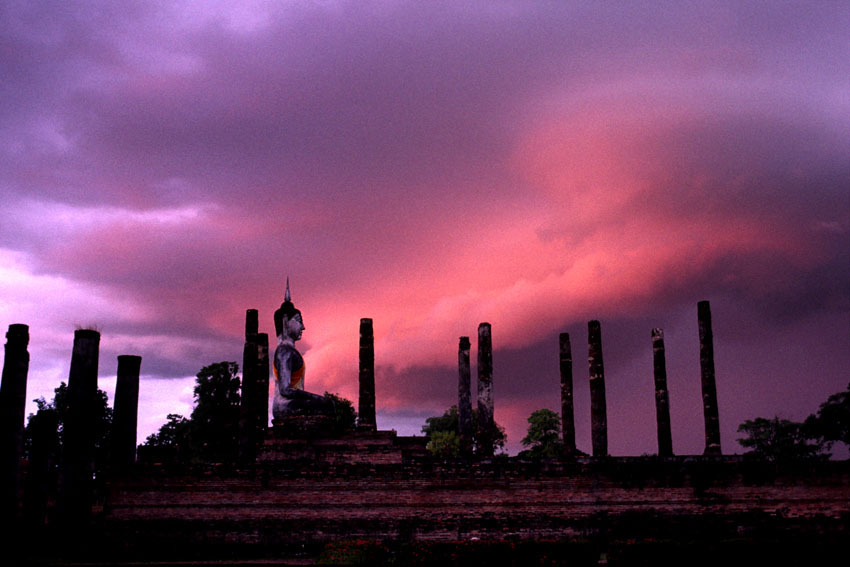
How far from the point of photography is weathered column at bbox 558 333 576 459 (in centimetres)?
2739

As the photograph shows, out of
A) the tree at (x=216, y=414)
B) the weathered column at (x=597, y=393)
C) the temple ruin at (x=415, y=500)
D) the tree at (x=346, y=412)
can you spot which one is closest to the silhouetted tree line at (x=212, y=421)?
the tree at (x=216, y=414)

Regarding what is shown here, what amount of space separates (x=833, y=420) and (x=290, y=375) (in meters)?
29.7

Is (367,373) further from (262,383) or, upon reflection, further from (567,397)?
(567,397)

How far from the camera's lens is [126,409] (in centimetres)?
2208

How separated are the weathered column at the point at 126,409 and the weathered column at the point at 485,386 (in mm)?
10348

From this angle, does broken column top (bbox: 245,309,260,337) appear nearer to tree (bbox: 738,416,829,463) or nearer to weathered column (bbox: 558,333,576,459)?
weathered column (bbox: 558,333,576,459)

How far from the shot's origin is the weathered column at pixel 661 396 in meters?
Answer: 25.8

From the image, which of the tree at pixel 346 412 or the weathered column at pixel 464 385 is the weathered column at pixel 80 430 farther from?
the tree at pixel 346 412

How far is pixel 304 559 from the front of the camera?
707 inches

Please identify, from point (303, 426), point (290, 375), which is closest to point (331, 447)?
point (303, 426)

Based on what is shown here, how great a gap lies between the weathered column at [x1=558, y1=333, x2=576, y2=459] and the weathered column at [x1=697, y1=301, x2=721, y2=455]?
4.47 meters

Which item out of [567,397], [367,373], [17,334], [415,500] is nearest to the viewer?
[17,334]

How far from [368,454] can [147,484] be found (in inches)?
235

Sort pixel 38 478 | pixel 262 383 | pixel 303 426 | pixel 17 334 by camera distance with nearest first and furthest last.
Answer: pixel 17 334 < pixel 38 478 < pixel 303 426 < pixel 262 383
